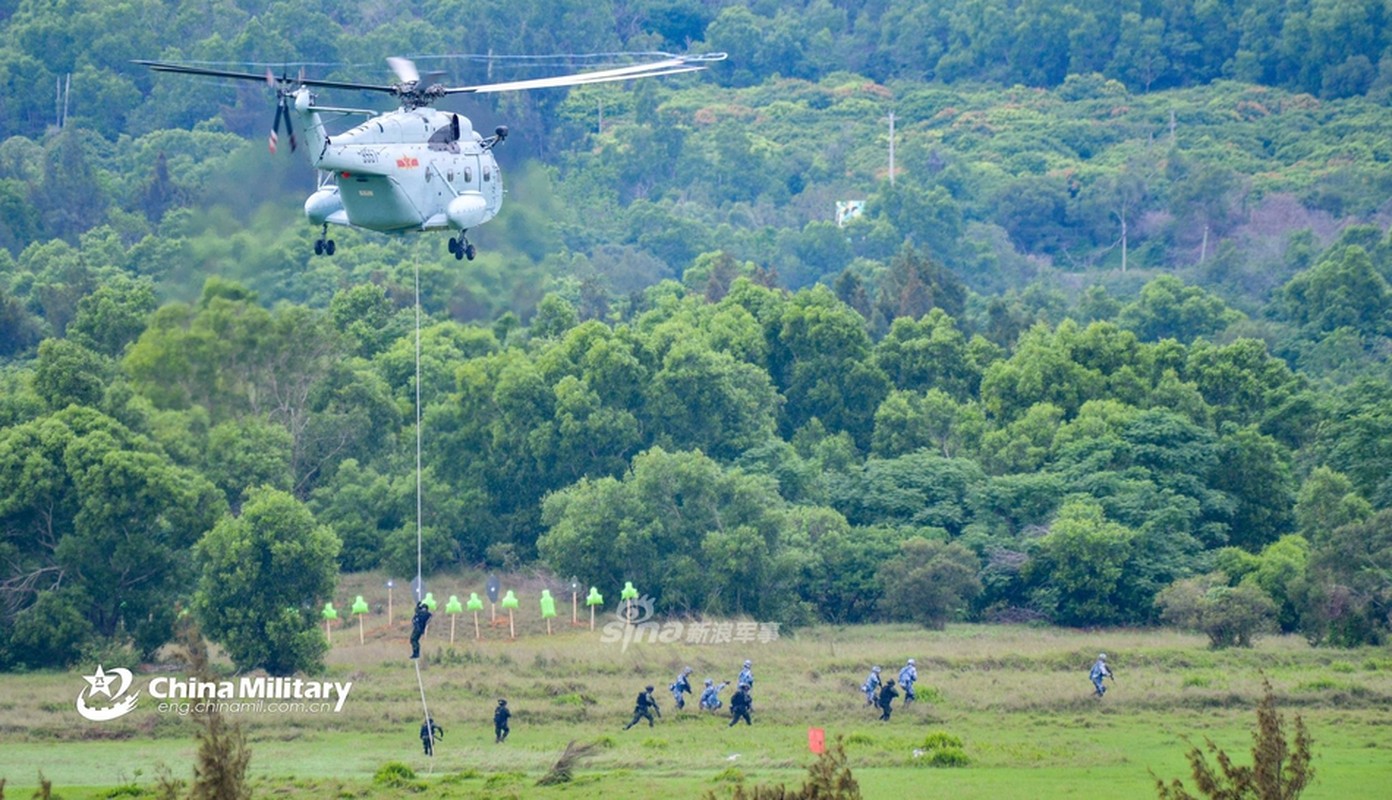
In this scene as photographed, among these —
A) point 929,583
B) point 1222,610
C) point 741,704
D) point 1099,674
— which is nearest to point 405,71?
point 741,704

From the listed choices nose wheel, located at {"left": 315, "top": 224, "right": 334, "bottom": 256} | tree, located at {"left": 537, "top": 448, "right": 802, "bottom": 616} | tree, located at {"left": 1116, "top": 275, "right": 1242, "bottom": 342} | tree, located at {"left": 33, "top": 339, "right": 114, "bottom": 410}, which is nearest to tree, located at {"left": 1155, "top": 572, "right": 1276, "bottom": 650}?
tree, located at {"left": 537, "top": 448, "right": 802, "bottom": 616}

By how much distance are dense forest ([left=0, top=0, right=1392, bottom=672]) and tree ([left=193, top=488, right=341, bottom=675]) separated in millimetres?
119

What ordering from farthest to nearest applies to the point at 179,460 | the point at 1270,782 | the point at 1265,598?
the point at 179,460 < the point at 1265,598 < the point at 1270,782

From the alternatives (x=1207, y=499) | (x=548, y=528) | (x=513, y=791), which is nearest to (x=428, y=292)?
(x=548, y=528)

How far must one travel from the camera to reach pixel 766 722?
149ft

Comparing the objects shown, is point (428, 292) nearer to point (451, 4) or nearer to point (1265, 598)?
point (1265, 598)

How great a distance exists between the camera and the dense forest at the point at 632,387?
56562 mm

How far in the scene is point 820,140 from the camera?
147 metres

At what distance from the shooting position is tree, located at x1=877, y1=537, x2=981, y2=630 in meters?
59.1

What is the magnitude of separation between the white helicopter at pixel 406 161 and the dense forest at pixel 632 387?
15.4 m

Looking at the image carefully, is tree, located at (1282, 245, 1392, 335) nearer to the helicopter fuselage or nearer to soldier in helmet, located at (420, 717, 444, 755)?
soldier in helmet, located at (420, 717, 444, 755)

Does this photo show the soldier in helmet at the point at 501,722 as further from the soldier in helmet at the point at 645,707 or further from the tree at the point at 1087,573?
the tree at the point at 1087,573

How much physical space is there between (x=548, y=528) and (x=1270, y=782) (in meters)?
42.2

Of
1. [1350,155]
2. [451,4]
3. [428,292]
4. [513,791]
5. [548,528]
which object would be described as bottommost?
[513,791]
